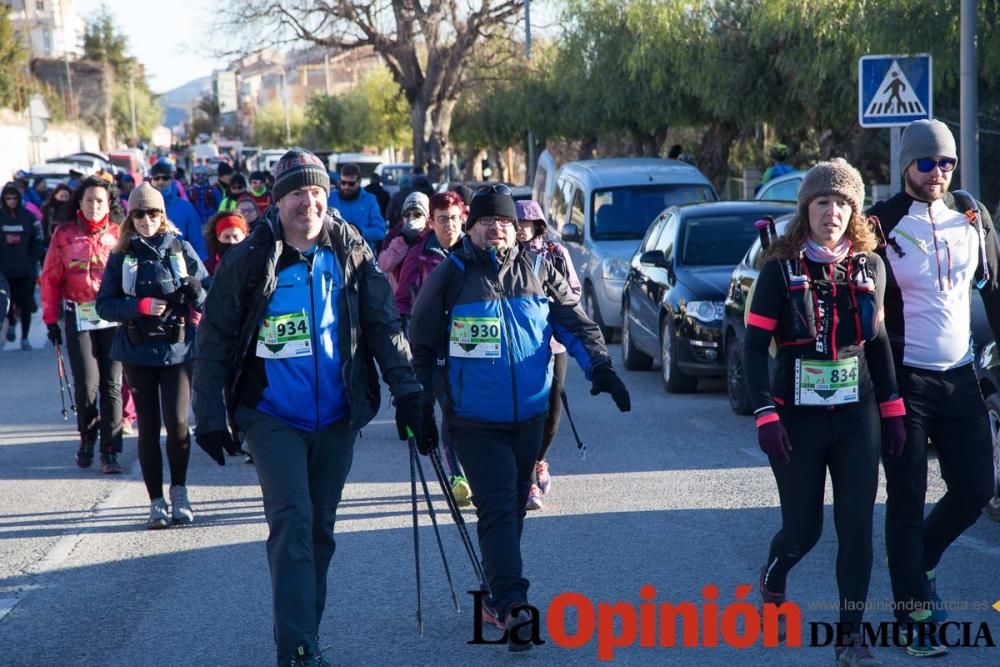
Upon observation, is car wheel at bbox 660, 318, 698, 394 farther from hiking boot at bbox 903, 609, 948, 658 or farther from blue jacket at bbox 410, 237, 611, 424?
hiking boot at bbox 903, 609, 948, 658

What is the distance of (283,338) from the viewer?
5312 millimetres

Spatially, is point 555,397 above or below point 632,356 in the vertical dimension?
above

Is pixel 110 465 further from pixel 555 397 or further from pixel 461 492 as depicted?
pixel 555 397

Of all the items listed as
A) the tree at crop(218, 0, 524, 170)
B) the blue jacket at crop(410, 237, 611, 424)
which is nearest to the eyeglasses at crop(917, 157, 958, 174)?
the blue jacket at crop(410, 237, 611, 424)

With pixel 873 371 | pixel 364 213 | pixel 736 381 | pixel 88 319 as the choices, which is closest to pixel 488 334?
pixel 873 371

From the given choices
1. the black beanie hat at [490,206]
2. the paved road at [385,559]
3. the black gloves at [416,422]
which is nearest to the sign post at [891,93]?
the paved road at [385,559]

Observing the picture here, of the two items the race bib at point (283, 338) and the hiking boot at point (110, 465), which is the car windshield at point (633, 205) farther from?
the race bib at point (283, 338)

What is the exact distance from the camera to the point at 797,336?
17.5 feet

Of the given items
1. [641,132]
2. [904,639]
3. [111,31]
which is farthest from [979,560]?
[111,31]

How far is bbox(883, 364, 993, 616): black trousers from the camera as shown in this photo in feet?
18.3

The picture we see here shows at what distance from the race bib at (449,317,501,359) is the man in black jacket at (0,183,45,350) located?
12.8 m

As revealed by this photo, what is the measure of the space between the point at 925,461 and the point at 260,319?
98.2 inches

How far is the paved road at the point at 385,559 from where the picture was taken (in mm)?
5977

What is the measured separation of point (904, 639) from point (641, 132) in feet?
104
